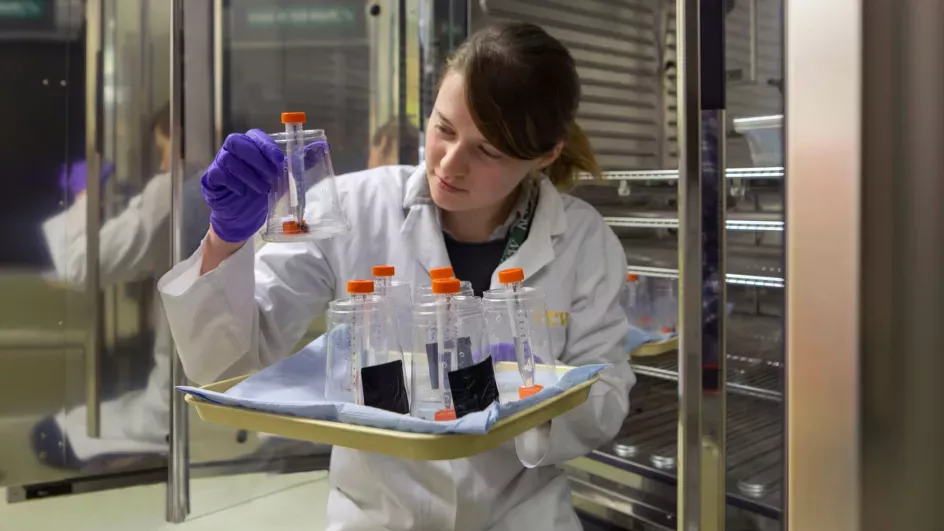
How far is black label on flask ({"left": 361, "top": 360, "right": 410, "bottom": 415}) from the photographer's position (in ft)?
3.11

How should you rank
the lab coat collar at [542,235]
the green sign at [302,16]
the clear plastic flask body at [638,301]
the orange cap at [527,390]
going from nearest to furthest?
the orange cap at [527,390]
the lab coat collar at [542,235]
the green sign at [302,16]
the clear plastic flask body at [638,301]

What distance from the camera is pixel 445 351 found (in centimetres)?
100

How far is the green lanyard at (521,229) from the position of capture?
4.81 ft

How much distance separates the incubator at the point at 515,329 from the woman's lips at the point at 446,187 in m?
0.28

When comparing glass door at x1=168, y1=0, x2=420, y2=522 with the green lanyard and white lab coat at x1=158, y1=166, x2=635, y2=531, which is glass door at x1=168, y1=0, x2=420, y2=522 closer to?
white lab coat at x1=158, y1=166, x2=635, y2=531

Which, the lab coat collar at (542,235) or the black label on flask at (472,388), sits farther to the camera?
the lab coat collar at (542,235)

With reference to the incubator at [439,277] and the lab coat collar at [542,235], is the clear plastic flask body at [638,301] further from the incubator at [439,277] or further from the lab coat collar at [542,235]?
the incubator at [439,277]

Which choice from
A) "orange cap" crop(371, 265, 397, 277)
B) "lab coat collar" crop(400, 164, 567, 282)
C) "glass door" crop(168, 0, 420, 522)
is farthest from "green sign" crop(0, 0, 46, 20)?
"orange cap" crop(371, 265, 397, 277)

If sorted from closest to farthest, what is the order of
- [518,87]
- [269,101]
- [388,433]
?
[388,433] < [518,87] < [269,101]

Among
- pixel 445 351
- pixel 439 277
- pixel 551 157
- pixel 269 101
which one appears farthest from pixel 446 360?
pixel 269 101

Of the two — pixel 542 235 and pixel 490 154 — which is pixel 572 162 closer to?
pixel 542 235

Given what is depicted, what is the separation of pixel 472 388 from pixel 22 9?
1.47 m

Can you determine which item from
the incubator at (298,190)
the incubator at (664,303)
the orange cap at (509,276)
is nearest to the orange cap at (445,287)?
the orange cap at (509,276)

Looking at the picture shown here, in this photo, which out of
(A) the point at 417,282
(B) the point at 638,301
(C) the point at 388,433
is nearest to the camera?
(C) the point at 388,433
